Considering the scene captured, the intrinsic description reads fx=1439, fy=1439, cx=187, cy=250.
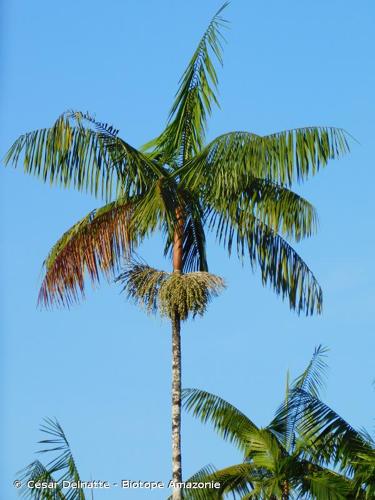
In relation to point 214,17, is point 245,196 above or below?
below

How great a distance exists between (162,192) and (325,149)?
8.93 ft

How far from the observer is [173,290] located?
22.4 meters

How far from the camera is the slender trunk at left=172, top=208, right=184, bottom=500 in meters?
21.5

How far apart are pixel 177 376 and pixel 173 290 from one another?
134cm

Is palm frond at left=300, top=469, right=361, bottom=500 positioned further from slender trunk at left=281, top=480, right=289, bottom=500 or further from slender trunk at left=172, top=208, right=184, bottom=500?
slender trunk at left=172, top=208, right=184, bottom=500

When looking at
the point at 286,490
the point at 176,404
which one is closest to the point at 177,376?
the point at 176,404

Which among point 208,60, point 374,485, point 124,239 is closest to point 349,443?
point 374,485

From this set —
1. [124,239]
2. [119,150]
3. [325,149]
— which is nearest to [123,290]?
[124,239]

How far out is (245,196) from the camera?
23.7 metres

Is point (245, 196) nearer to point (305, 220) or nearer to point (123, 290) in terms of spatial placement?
point (305, 220)

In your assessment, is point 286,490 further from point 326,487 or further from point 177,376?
point 177,376

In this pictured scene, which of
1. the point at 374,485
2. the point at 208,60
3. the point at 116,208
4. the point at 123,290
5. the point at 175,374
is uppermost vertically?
the point at 208,60

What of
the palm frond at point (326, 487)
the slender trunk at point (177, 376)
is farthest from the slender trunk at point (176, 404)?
the palm frond at point (326, 487)

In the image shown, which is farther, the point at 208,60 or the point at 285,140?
the point at 208,60
